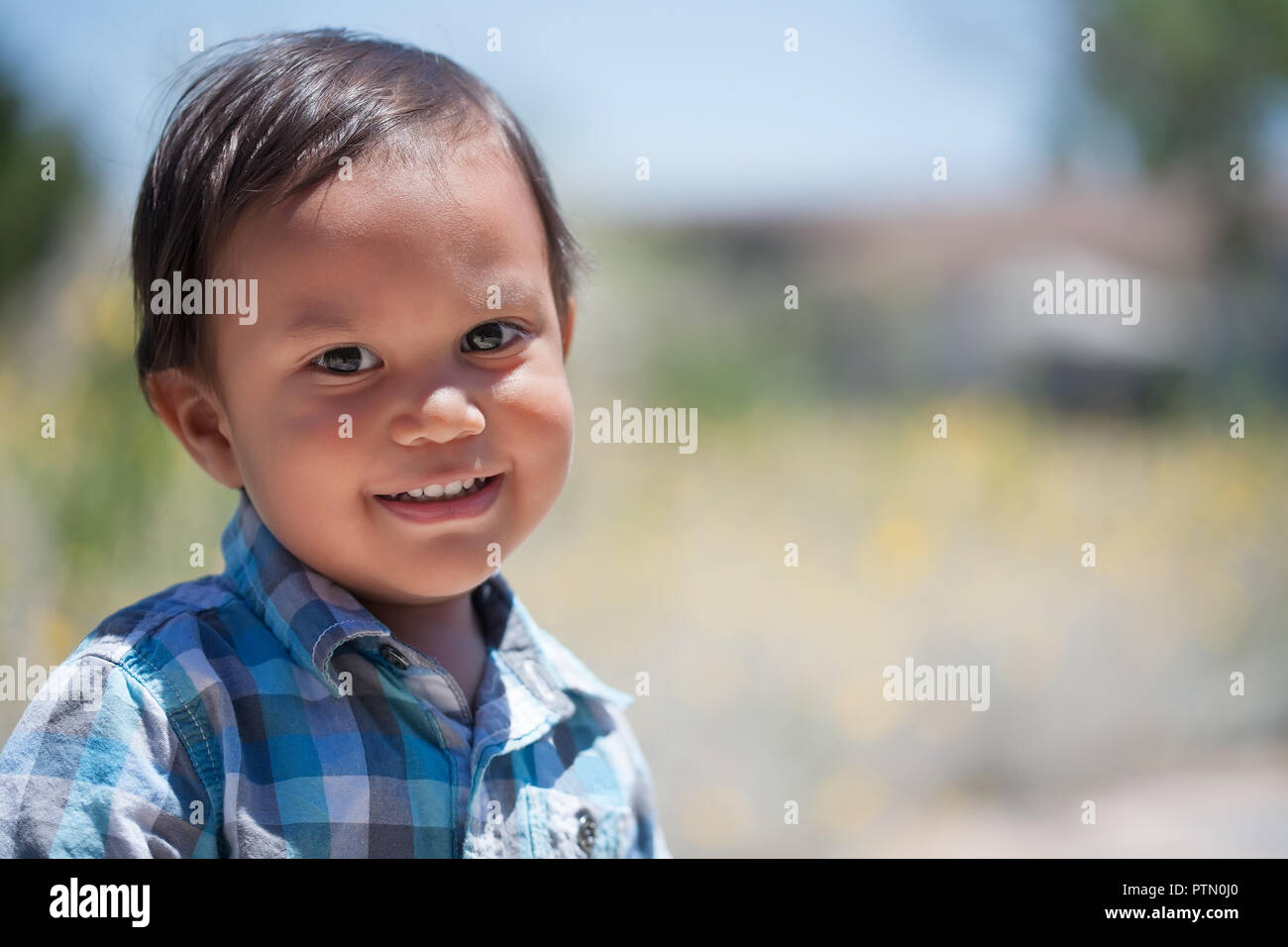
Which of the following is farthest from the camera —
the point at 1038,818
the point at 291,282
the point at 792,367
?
the point at 792,367

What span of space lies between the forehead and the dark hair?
19mm

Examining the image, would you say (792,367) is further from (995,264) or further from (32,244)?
(32,244)

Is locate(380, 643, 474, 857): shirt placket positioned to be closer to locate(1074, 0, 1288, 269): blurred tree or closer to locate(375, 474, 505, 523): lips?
locate(375, 474, 505, 523): lips

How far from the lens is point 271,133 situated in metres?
1.07

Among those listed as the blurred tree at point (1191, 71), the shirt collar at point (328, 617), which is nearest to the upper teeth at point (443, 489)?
the shirt collar at point (328, 617)

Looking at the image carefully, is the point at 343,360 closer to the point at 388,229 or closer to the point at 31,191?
the point at 388,229

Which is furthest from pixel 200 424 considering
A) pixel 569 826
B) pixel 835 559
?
pixel 835 559

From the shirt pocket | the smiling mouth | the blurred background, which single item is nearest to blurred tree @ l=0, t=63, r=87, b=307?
the blurred background

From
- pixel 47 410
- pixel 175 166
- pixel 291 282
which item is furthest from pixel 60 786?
pixel 47 410

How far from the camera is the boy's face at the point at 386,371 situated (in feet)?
3.34

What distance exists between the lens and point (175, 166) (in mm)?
1134

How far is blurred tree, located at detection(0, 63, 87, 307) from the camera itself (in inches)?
139

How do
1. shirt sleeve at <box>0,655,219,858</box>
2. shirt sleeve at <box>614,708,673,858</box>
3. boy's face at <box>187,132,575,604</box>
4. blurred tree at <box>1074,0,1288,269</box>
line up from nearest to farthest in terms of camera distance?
shirt sleeve at <box>0,655,219,858</box> → boy's face at <box>187,132,575,604</box> → shirt sleeve at <box>614,708,673,858</box> → blurred tree at <box>1074,0,1288,269</box>
